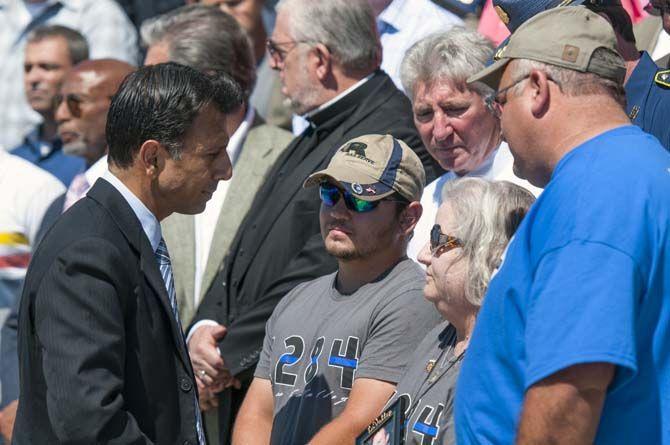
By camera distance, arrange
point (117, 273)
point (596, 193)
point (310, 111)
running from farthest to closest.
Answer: point (310, 111), point (117, 273), point (596, 193)

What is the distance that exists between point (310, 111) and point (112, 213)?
2126 mm

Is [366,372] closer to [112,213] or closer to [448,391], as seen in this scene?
[448,391]

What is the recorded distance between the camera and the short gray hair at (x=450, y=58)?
483 cm

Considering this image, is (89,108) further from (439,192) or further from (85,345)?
(85,345)

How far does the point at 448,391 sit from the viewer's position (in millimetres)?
3682

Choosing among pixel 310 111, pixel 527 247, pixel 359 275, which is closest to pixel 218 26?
pixel 310 111

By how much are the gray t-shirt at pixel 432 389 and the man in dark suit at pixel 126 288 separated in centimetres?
64

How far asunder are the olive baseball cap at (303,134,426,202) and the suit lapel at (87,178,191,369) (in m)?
0.94

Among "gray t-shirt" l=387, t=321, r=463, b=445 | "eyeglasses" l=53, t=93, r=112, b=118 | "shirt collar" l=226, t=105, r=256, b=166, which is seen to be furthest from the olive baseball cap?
"eyeglasses" l=53, t=93, r=112, b=118

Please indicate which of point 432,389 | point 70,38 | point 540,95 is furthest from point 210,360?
point 70,38

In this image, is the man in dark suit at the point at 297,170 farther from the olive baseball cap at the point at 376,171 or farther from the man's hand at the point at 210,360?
the olive baseball cap at the point at 376,171

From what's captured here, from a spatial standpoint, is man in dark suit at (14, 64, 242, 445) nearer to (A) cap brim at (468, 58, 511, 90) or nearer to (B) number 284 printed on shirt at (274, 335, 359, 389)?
(B) number 284 printed on shirt at (274, 335, 359, 389)

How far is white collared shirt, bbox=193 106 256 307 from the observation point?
5758 millimetres

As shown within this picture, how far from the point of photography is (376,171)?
14.5 ft
